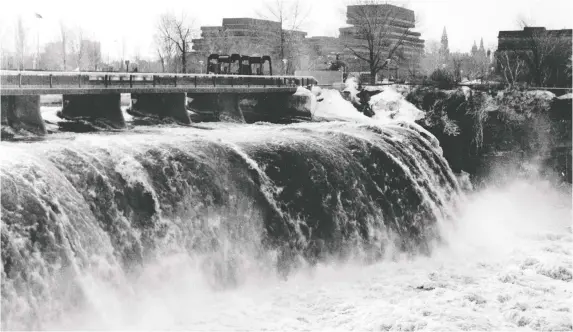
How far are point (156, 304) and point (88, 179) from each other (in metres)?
3.21

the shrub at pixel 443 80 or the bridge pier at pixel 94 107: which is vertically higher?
the shrub at pixel 443 80

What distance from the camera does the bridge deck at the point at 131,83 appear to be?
22.6 metres

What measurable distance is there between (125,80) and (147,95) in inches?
131

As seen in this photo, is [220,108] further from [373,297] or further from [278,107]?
[373,297]

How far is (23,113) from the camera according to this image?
72.9ft

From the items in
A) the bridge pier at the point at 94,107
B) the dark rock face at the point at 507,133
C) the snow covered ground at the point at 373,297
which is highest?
the bridge pier at the point at 94,107

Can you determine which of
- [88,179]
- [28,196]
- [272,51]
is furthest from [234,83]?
[272,51]

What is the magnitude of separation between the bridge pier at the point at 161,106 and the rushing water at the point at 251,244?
874cm

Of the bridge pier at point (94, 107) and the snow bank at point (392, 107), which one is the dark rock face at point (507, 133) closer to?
the snow bank at point (392, 107)

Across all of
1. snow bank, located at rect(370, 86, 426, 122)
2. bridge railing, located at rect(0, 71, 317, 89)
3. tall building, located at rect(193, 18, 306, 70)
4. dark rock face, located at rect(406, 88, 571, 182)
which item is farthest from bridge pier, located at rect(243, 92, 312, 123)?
tall building, located at rect(193, 18, 306, 70)

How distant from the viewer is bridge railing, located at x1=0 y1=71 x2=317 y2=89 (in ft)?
74.9

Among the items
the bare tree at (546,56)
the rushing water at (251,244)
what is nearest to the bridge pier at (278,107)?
the rushing water at (251,244)

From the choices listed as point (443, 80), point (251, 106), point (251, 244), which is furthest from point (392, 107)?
point (251, 244)

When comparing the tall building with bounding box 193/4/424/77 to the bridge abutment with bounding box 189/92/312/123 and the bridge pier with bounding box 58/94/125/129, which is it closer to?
the bridge abutment with bounding box 189/92/312/123
